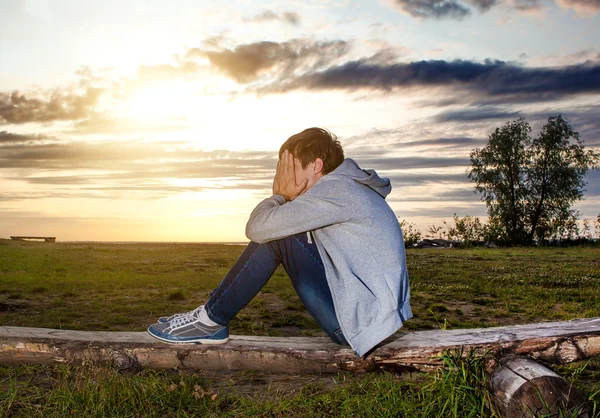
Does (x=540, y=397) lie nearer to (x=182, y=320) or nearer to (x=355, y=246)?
(x=355, y=246)

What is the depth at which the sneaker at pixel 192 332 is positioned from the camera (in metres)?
4.85

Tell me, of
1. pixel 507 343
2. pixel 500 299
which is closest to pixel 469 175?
pixel 500 299

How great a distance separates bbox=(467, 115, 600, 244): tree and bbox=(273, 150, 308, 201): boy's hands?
35.2 metres

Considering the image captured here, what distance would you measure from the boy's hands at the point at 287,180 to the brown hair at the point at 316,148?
82mm

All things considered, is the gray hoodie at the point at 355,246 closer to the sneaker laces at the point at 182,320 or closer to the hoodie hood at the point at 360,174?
the hoodie hood at the point at 360,174

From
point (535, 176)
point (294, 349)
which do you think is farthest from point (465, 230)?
point (294, 349)

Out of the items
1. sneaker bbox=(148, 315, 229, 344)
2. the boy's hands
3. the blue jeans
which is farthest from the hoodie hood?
sneaker bbox=(148, 315, 229, 344)

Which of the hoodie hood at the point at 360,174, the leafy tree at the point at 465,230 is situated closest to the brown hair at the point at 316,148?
the hoodie hood at the point at 360,174

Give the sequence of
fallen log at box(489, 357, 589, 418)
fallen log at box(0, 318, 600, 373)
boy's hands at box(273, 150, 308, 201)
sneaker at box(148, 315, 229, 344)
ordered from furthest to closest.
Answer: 1. sneaker at box(148, 315, 229, 344)
2. boy's hands at box(273, 150, 308, 201)
3. fallen log at box(0, 318, 600, 373)
4. fallen log at box(489, 357, 589, 418)

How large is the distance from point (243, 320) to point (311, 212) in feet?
13.7

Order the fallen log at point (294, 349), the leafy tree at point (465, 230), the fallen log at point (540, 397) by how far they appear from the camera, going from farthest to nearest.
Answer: the leafy tree at point (465, 230) < the fallen log at point (294, 349) < the fallen log at point (540, 397)

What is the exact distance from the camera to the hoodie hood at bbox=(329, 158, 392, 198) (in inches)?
165

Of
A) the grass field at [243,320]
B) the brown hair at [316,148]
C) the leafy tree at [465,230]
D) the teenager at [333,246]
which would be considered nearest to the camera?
the grass field at [243,320]

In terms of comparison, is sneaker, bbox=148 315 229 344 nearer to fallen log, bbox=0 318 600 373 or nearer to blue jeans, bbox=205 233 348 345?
fallen log, bbox=0 318 600 373
